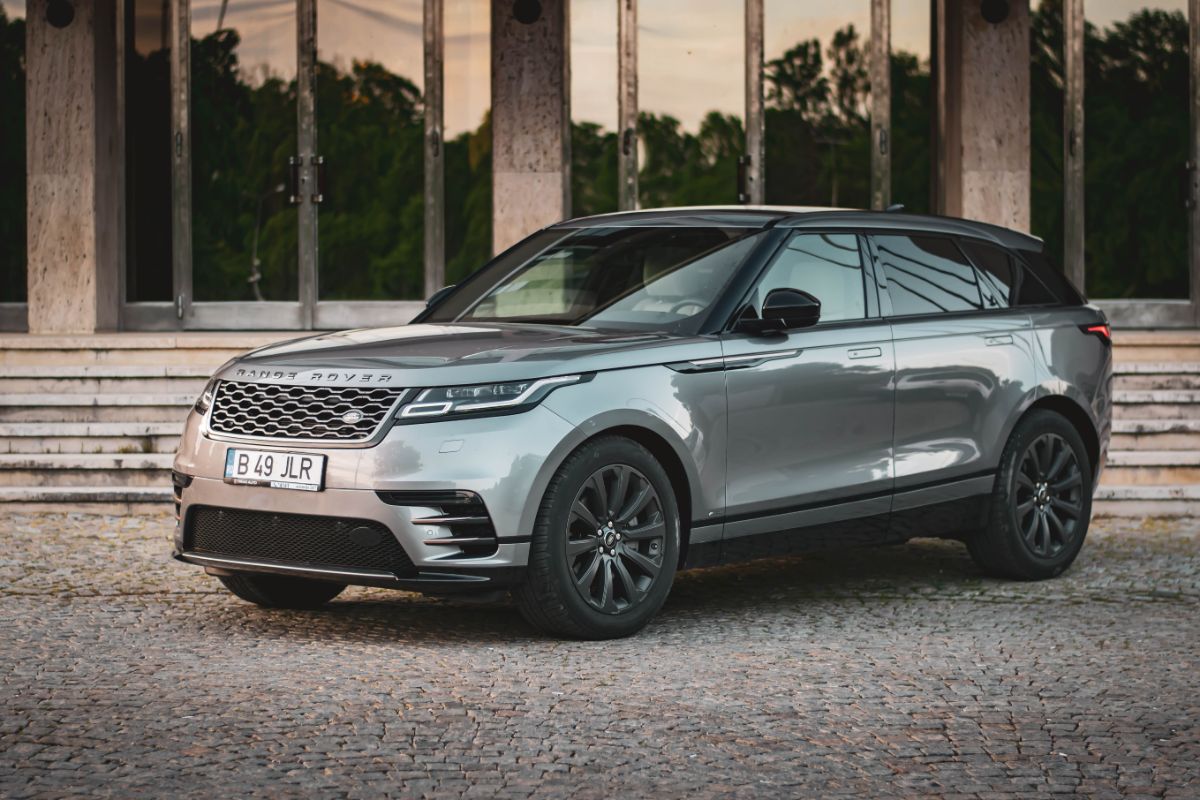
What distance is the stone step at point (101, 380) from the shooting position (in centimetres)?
1280

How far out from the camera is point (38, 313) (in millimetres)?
14609

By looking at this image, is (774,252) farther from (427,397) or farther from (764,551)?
(427,397)

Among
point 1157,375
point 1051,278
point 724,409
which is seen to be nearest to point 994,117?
point 1157,375

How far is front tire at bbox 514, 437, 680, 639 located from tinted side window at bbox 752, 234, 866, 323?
3.80ft

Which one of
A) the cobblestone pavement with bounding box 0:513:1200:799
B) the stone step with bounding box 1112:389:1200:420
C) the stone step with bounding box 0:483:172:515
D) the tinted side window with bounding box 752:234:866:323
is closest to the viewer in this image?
the cobblestone pavement with bounding box 0:513:1200:799

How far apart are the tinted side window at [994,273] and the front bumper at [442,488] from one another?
297 centimetres

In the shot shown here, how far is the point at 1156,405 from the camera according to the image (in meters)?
12.6

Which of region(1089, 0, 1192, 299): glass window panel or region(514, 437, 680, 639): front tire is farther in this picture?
region(1089, 0, 1192, 299): glass window panel

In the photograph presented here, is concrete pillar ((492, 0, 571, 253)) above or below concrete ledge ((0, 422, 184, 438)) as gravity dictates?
above

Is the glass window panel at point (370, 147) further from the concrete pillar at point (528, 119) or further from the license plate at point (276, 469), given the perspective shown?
the license plate at point (276, 469)

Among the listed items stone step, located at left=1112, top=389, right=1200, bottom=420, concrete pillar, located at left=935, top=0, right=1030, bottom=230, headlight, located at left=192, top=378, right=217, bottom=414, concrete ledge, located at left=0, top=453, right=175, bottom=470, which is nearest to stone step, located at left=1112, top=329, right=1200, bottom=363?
stone step, located at left=1112, top=389, right=1200, bottom=420

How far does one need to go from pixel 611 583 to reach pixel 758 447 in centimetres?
91

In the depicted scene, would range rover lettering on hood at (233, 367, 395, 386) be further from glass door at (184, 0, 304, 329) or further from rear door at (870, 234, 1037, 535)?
glass door at (184, 0, 304, 329)

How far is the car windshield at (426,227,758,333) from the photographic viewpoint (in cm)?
764
